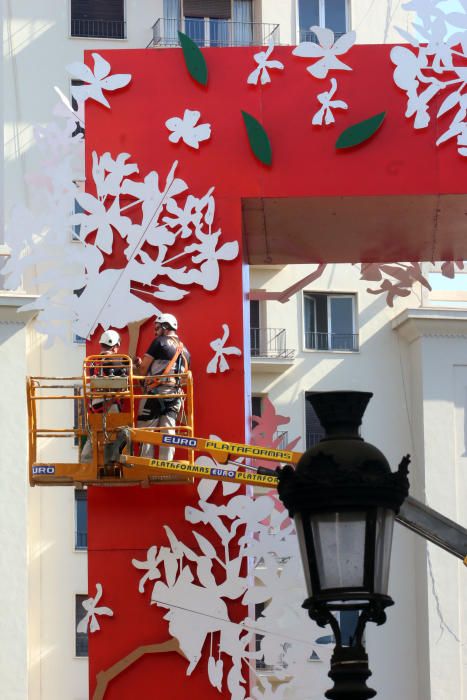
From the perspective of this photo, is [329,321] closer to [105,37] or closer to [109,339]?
[105,37]

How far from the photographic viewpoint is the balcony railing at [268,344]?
37.1m

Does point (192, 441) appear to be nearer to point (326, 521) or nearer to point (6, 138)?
point (326, 521)

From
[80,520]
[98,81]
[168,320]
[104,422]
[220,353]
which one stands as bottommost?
[104,422]

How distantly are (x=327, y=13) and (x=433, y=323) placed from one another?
6.56 meters

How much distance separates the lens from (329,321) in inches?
1495

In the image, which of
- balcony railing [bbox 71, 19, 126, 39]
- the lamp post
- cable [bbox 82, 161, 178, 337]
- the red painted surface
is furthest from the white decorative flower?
balcony railing [bbox 71, 19, 126, 39]

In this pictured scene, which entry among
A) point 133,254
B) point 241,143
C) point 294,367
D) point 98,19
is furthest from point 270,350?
point 133,254

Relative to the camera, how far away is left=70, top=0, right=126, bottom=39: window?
123 feet

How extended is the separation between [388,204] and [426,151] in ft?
1.84

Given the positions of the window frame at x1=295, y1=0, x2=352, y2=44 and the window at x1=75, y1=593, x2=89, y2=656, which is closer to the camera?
the window at x1=75, y1=593, x2=89, y2=656

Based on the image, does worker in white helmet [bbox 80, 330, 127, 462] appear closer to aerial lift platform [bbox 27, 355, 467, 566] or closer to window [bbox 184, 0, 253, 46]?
aerial lift platform [bbox 27, 355, 467, 566]

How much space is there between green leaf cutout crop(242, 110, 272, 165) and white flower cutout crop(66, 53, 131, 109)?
1095mm

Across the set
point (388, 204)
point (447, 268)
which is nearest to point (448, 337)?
point (447, 268)

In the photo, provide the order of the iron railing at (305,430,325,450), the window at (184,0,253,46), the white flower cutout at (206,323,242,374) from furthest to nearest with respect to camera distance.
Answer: the window at (184,0,253,46), the iron railing at (305,430,325,450), the white flower cutout at (206,323,242,374)
